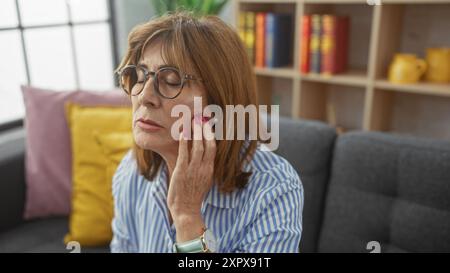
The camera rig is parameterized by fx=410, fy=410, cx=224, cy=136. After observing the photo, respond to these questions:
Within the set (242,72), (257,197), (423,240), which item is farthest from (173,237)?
(423,240)

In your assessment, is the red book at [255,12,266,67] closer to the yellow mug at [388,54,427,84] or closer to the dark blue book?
the dark blue book

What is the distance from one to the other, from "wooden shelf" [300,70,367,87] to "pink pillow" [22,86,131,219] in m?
0.74

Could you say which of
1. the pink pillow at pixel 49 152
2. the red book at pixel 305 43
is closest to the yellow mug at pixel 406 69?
the red book at pixel 305 43

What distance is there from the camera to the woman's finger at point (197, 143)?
0.42 metres

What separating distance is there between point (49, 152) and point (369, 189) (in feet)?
2.89

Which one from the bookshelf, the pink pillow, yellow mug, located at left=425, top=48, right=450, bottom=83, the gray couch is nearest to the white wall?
the gray couch

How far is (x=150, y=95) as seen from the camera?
1.27ft

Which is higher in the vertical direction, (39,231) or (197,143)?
(197,143)

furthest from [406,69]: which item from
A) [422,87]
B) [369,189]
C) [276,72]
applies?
[369,189]

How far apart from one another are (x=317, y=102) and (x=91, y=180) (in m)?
1.06

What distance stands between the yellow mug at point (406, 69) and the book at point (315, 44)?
0.89 feet

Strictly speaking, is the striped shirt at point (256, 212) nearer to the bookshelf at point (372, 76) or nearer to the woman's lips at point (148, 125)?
the woman's lips at point (148, 125)

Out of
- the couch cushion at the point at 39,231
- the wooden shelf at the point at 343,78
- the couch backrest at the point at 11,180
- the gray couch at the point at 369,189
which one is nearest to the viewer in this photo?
the gray couch at the point at 369,189

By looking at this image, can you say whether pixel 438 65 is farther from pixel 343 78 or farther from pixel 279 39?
pixel 279 39
